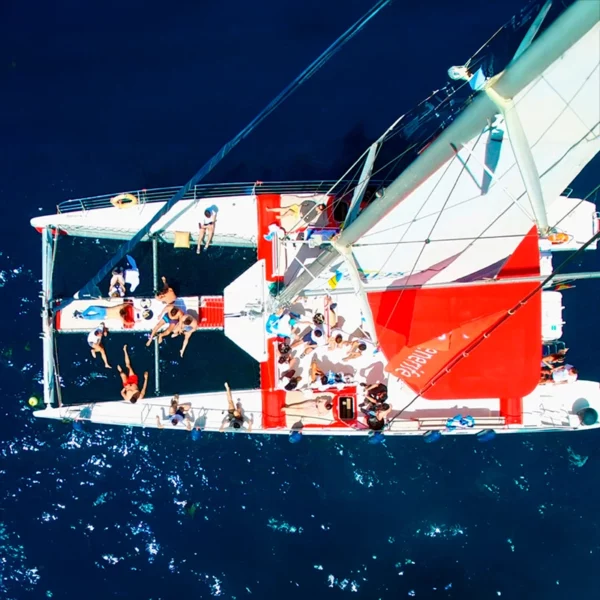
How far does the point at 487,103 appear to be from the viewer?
6.12 meters

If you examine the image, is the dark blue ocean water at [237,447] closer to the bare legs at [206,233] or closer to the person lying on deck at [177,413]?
the person lying on deck at [177,413]

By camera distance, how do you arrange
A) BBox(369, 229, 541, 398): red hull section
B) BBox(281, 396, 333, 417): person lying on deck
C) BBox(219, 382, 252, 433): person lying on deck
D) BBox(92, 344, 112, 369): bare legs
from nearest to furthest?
BBox(369, 229, 541, 398): red hull section < BBox(281, 396, 333, 417): person lying on deck < BBox(219, 382, 252, 433): person lying on deck < BBox(92, 344, 112, 369): bare legs

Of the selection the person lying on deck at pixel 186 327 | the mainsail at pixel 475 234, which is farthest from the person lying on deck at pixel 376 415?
the person lying on deck at pixel 186 327

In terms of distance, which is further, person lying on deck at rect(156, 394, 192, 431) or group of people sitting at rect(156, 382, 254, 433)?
person lying on deck at rect(156, 394, 192, 431)

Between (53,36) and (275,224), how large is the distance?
1029cm

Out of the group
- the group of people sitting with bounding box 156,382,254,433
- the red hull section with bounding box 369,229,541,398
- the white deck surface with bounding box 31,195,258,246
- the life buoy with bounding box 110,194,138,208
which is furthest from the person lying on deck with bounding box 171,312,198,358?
the red hull section with bounding box 369,229,541,398

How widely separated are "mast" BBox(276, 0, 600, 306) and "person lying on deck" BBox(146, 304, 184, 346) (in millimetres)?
6945

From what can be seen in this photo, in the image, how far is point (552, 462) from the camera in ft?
56.3

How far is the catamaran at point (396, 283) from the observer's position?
28.4 feet

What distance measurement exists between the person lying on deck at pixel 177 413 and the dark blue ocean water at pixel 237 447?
243cm

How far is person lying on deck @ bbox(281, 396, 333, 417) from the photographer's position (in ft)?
46.8

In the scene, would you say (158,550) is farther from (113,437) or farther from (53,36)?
(53,36)

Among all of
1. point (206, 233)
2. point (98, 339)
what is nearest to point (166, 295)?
point (206, 233)

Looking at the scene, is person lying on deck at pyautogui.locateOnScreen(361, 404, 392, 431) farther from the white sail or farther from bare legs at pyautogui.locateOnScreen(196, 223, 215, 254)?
bare legs at pyautogui.locateOnScreen(196, 223, 215, 254)
